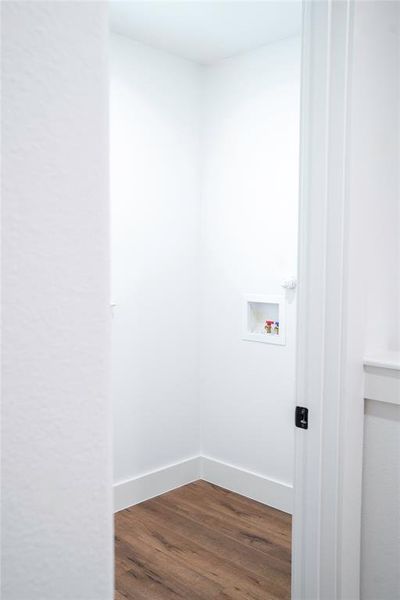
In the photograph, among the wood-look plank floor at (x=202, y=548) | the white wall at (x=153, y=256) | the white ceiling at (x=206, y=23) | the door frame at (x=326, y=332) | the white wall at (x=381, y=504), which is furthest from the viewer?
the white wall at (x=153, y=256)

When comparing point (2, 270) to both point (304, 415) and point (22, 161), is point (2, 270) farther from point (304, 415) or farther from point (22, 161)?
point (304, 415)

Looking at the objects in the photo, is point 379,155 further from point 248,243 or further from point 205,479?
point 205,479

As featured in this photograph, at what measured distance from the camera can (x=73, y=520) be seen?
0.57 meters

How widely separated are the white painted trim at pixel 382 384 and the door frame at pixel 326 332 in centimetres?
3

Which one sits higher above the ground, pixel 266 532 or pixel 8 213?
pixel 8 213

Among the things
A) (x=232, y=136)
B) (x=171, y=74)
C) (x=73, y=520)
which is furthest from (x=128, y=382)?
(x=73, y=520)

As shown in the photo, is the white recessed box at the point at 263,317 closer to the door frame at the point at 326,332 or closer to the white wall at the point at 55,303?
the door frame at the point at 326,332

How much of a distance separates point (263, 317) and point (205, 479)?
1.12 meters

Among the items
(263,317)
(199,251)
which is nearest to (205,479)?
(263,317)

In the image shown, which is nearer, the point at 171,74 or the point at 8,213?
the point at 8,213

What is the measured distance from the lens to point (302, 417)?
4.54ft

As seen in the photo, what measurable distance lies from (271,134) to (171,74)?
2.26 ft

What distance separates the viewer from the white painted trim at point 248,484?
284 cm

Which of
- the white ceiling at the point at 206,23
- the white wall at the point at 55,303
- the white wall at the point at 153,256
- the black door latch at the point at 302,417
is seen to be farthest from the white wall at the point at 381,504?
the white ceiling at the point at 206,23
